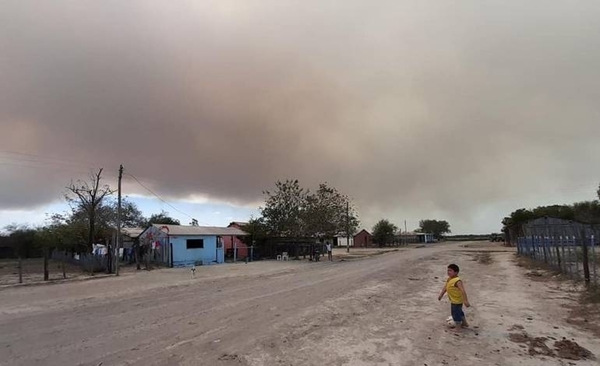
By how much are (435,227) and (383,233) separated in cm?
7704

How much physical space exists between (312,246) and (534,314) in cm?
3565

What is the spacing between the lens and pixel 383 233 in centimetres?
9894

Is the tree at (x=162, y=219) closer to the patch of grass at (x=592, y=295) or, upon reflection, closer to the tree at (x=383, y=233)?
the tree at (x=383, y=233)

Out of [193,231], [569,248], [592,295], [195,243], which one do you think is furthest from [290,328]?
[193,231]

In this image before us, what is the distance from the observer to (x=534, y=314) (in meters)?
11.5

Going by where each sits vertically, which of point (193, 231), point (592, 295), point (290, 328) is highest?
point (193, 231)

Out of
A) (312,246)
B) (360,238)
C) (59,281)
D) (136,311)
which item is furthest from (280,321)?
(360,238)

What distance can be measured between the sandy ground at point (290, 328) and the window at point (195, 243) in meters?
22.8

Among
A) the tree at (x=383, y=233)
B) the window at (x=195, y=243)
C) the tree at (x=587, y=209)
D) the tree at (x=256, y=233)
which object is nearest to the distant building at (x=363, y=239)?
the tree at (x=383, y=233)

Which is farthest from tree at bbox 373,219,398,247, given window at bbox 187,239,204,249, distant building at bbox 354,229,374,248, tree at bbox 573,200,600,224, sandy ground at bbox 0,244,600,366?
sandy ground at bbox 0,244,600,366

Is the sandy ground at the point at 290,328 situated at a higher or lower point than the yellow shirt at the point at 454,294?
lower

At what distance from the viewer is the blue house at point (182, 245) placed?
3831 cm

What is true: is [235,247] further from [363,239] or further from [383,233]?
[363,239]

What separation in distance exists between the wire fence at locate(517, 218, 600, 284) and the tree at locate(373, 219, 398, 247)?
64729 mm
